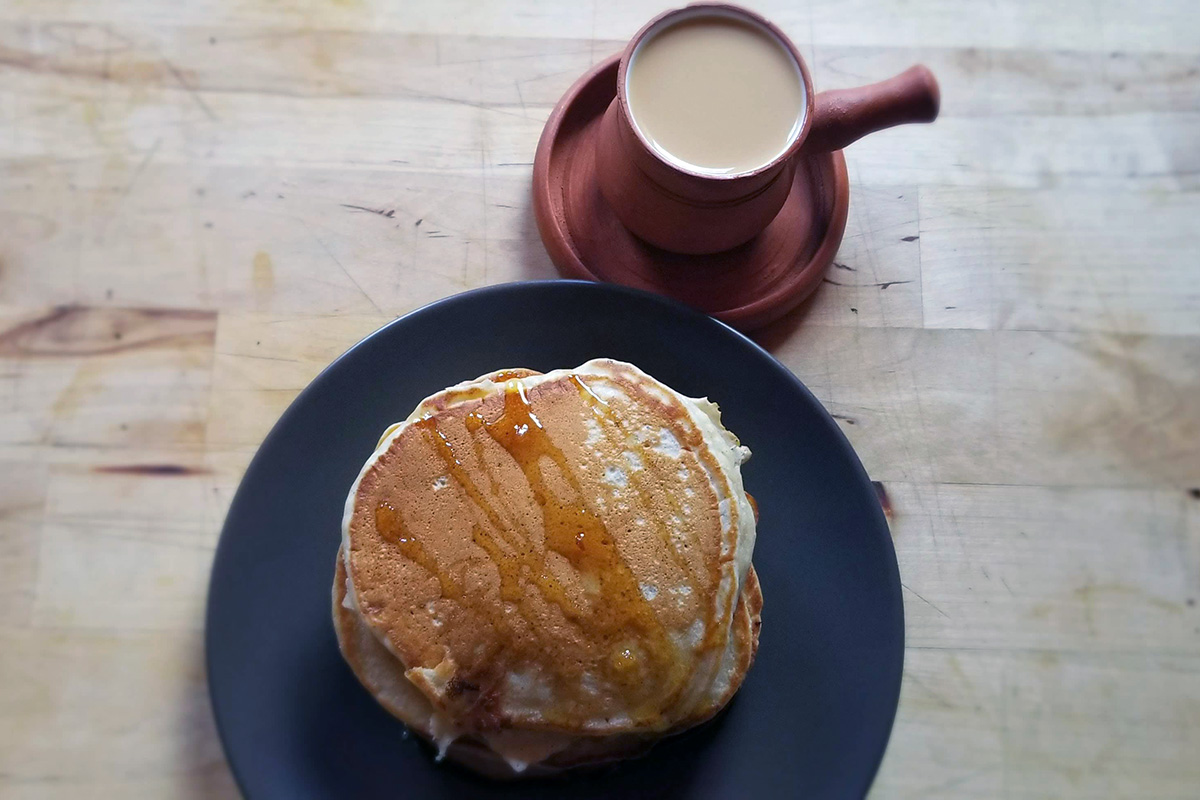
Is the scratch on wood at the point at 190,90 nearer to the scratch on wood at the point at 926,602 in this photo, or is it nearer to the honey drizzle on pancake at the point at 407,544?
the honey drizzle on pancake at the point at 407,544

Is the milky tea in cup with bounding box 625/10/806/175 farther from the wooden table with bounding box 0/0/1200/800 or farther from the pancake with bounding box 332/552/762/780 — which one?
the pancake with bounding box 332/552/762/780

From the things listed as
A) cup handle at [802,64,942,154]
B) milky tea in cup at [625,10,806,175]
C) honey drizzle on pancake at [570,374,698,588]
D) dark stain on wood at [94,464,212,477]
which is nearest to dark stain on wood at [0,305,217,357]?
dark stain on wood at [94,464,212,477]

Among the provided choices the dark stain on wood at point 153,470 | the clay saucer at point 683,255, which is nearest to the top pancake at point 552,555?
the clay saucer at point 683,255

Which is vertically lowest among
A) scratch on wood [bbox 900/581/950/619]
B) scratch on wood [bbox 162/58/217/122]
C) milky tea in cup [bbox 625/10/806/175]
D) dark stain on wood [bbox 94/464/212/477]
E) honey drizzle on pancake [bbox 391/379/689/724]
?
scratch on wood [bbox 900/581/950/619]

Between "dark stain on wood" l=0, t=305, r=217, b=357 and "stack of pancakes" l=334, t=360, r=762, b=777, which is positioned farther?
"dark stain on wood" l=0, t=305, r=217, b=357

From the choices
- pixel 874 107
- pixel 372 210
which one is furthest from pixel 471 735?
pixel 874 107

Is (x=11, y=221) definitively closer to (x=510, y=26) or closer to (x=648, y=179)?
(x=510, y=26)

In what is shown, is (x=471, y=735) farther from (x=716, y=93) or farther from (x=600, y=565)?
(x=716, y=93)
